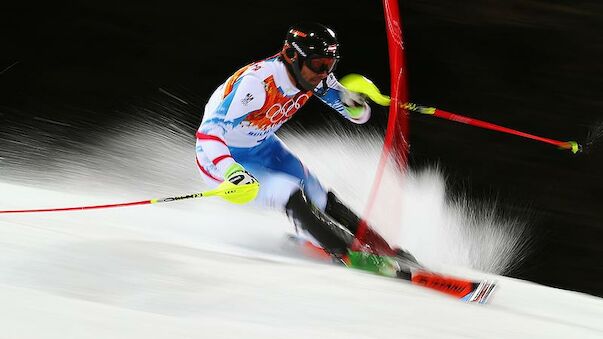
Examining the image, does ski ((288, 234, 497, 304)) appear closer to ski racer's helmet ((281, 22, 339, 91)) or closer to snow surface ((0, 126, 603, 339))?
snow surface ((0, 126, 603, 339))

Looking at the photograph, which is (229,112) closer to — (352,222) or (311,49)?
(311,49)

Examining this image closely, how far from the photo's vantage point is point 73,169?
193 inches

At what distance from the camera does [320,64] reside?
2787mm

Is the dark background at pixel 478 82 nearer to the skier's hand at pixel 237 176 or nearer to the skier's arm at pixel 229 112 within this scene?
the skier's arm at pixel 229 112

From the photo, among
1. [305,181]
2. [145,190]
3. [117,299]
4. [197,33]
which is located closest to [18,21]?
[197,33]

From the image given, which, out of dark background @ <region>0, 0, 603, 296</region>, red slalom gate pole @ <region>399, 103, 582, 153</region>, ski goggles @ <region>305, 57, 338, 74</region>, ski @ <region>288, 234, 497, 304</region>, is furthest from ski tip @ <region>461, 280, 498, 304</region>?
dark background @ <region>0, 0, 603, 296</region>

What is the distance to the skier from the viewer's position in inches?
108

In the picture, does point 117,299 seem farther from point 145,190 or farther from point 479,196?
point 479,196

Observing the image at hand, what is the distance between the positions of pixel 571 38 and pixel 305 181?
2166 mm

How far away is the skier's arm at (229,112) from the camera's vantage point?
2713 mm

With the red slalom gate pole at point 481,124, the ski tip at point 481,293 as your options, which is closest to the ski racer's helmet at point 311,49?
the red slalom gate pole at point 481,124

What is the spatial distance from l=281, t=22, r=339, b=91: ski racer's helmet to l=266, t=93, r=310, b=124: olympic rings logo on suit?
14cm

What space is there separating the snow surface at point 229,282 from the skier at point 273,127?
160 millimetres

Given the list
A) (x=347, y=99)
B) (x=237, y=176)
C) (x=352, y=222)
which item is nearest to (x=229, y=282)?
(x=237, y=176)
